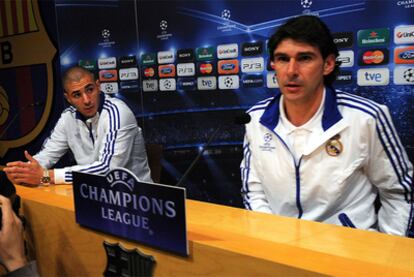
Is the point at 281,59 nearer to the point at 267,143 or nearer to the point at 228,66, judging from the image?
the point at 267,143

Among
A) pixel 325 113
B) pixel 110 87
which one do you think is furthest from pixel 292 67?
pixel 110 87

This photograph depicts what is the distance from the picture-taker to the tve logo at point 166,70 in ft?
10.6

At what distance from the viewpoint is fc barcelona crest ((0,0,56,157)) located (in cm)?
414

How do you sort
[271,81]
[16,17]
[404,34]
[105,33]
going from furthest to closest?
[16,17], [105,33], [271,81], [404,34]

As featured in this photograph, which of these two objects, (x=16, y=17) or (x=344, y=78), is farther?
(x=16, y=17)

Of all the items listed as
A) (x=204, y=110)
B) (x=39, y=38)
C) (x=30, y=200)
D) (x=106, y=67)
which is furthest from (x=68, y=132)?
(x=39, y=38)

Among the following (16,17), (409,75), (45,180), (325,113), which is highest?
(16,17)

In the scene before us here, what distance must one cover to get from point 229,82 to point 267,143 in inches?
59.1

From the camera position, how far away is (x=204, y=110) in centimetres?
307

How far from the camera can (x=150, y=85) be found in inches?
133

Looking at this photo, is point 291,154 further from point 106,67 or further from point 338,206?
point 106,67

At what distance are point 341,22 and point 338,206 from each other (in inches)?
55.9

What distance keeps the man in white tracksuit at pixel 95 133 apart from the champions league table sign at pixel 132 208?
1124mm

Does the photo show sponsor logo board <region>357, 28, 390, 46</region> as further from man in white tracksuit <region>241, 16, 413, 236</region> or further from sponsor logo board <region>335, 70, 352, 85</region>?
man in white tracksuit <region>241, 16, 413, 236</region>
